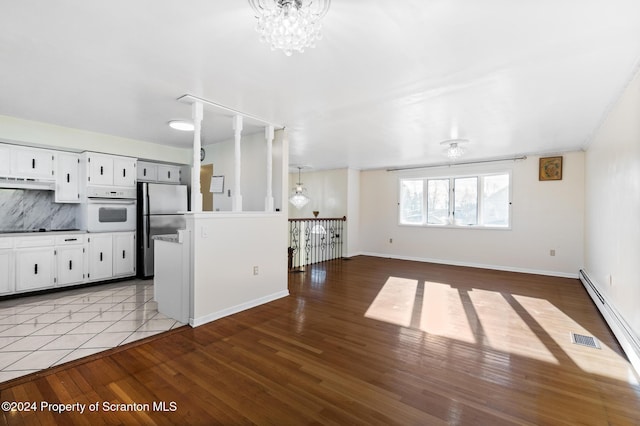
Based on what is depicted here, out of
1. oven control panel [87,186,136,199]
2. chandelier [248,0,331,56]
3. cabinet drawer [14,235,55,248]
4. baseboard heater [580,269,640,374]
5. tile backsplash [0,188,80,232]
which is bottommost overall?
baseboard heater [580,269,640,374]

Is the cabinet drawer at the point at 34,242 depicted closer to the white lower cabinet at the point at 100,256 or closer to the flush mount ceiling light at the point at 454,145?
the white lower cabinet at the point at 100,256

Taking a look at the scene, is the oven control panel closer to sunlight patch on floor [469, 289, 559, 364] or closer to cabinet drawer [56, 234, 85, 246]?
cabinet drawer [56, 234, 85, 246]

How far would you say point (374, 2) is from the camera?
63.1 inches

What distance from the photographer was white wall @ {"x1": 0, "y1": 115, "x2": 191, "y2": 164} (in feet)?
12.3

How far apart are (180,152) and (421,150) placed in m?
4.61

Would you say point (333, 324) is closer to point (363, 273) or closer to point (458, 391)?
point (458, 391)

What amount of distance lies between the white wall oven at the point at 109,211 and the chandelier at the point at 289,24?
15.1 feet

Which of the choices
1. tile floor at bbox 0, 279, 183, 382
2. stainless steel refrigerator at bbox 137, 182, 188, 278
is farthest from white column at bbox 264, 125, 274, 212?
stainless steel refrigerator at bbox 137, 182, 188, 278

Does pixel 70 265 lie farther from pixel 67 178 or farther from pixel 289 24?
pixel 289 24

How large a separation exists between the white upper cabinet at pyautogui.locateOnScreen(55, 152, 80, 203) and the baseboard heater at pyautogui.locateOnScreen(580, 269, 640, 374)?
6955 millimetres

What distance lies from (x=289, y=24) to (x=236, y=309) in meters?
3.04

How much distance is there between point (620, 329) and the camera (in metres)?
2.66

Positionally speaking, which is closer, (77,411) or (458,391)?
(77,411)

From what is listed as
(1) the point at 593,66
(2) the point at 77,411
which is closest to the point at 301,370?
(2) the point at 77,411
